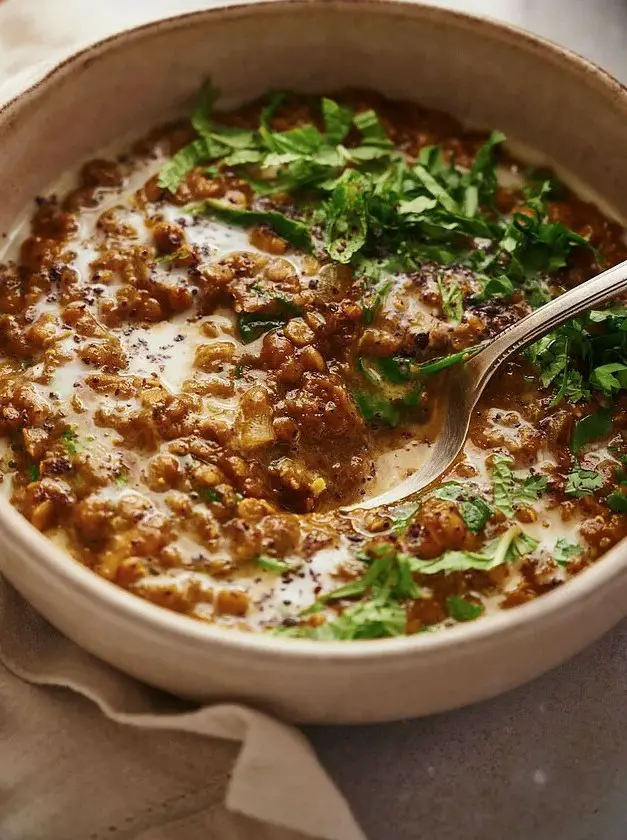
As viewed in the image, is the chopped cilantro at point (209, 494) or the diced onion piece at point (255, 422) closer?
the chopped cilantro at point (209, 494)

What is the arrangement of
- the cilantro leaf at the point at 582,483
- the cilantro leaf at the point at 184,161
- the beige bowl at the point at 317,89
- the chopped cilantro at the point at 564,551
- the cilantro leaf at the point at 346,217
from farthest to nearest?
the cilantro leaf at the point at 184,161, the cilantro leaf at the point at 346,217, the cilantro leaf at the point at 582,483, the chopped cilantro at the point at 564,551, the beige bowl at the point at 317,89

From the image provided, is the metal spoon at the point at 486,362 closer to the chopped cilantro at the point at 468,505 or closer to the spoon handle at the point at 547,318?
the spoon handle at the point at 547,318

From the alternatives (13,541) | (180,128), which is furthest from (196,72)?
(13,541)

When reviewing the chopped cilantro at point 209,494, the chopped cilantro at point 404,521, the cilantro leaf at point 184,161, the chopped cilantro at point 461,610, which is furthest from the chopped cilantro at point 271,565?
the cilantro leaf at point 184,161

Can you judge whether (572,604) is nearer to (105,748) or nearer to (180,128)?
(105,748)

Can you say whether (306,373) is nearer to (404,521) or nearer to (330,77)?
(404,521)

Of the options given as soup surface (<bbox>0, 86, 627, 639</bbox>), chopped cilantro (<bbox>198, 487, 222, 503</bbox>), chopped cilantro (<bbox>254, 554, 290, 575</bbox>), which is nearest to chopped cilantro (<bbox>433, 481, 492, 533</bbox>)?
soup surface (<bbox>0, 86, 627, 639</bbox>)

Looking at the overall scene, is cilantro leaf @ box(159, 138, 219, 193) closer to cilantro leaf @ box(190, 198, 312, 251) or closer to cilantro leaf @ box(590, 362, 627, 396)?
cilantro leaf @ box(190, 198, 312, 251)
